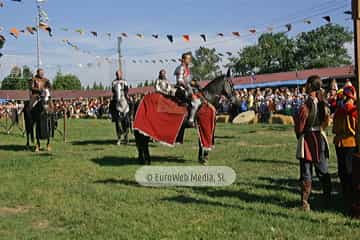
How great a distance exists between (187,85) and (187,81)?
108 mm

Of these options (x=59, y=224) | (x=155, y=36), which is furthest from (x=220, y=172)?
(x=155, y=36)

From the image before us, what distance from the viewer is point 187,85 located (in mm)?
11609

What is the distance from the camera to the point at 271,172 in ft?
33.0

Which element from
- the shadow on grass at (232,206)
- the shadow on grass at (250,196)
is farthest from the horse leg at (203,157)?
the shadow on grass at (232,206)

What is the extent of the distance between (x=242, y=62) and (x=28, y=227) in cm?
7651

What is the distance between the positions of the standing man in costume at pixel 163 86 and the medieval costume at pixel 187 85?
0.34 metres

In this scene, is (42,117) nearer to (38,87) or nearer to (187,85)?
(38,87)

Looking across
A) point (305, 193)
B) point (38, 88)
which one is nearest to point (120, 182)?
point (305, 193)

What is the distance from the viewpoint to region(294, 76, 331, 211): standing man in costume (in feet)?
22.4

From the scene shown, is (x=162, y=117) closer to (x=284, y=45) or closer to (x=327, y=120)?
(x=327, y=120)

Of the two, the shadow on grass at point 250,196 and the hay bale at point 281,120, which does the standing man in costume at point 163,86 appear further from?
Answer: the hay bale at point 281,120

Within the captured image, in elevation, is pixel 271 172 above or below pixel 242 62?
below

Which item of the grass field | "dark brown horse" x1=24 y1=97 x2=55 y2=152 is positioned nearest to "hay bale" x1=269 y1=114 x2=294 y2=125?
the grass field

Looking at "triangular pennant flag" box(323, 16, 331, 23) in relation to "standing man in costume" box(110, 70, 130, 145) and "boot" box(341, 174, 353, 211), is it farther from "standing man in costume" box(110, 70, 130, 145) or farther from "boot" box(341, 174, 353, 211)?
"boot" box(341, 174, 353, 211)
